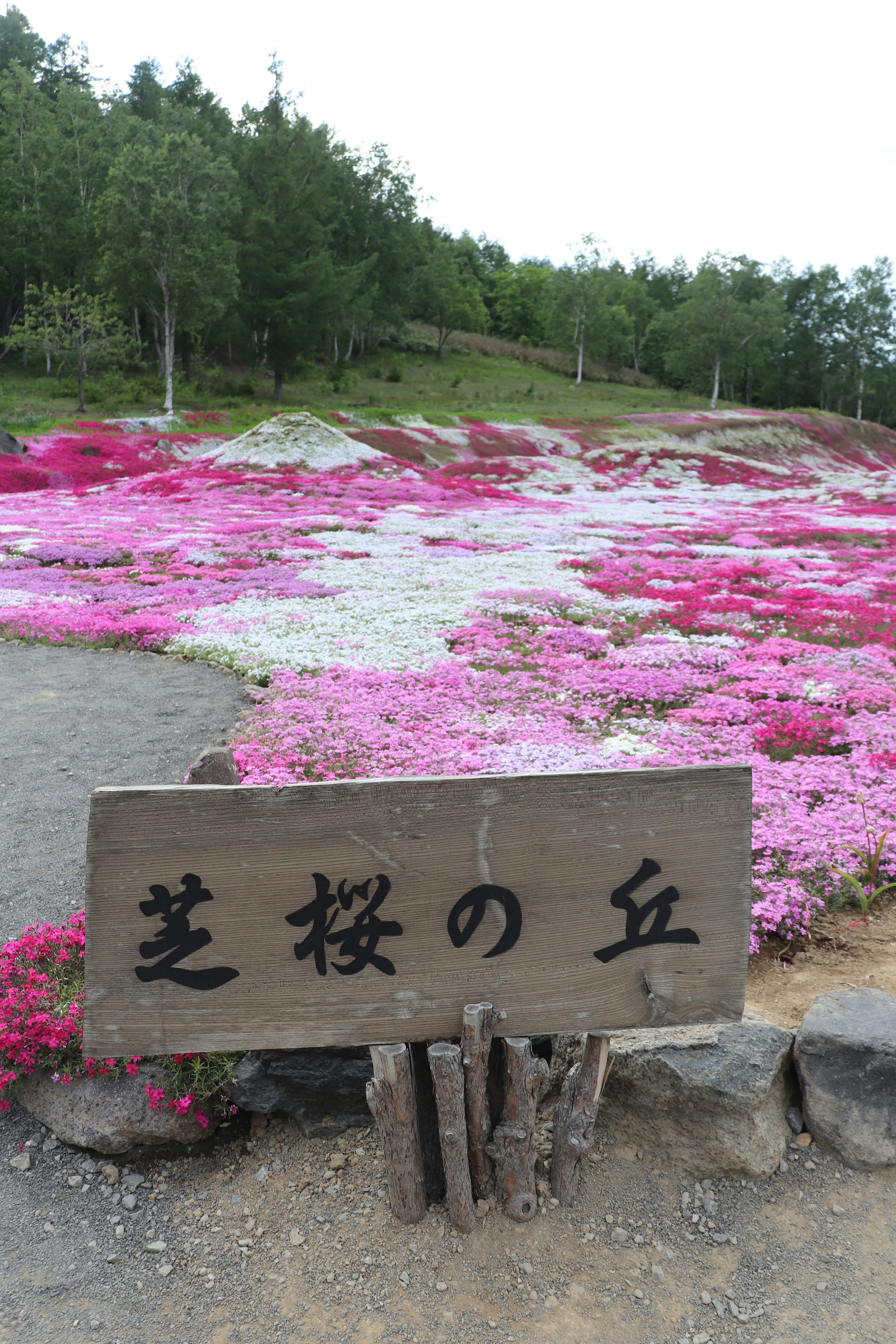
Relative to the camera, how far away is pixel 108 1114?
3414 mm

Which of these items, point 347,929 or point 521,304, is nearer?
point 347,929

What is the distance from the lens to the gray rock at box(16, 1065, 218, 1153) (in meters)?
3.38

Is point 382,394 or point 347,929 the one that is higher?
point 382,394

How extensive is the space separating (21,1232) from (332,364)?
212 ft

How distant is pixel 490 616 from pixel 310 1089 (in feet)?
28.5

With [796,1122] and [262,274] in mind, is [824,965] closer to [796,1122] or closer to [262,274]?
[796,1122]

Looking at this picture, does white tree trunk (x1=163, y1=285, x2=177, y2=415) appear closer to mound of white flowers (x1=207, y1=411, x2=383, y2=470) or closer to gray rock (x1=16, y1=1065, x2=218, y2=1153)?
mound of white flowers (x1=207, y1=411, x2=383, y2=470)

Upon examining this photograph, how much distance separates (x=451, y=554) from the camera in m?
17.1

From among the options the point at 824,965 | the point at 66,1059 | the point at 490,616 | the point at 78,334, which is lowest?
the point at 66,1059

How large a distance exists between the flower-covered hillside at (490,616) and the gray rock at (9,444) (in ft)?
1.72

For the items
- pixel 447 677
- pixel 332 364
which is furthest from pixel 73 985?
pixel 332 364

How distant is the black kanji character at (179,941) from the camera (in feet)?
8.87

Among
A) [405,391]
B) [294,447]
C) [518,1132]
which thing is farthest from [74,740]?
[405,391]

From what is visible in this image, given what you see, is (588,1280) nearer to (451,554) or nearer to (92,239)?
(451,554)
